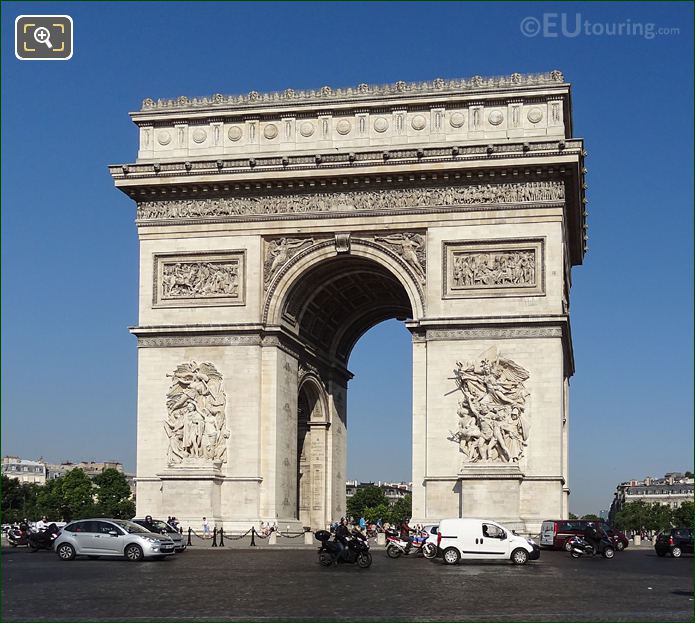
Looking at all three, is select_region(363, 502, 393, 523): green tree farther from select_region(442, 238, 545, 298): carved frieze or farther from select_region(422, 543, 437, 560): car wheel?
select_region(422, 543, 437, 560): car wheel

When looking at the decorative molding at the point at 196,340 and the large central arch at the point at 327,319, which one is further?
the large central arch at the point at 327,319

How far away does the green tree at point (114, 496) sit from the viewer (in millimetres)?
126375

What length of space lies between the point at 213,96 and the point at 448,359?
13744 millimetres

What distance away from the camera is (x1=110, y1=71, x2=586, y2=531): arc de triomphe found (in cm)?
4291

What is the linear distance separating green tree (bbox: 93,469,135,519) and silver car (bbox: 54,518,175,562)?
8888cm

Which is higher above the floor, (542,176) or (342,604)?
(542,176)

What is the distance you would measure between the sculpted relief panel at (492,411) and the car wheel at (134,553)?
1262 centimetres

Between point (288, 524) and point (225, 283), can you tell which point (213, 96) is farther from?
point (288, 524)

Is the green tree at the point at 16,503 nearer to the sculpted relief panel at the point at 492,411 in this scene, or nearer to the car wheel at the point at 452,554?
the sculpted relief panel at the point at 492,411

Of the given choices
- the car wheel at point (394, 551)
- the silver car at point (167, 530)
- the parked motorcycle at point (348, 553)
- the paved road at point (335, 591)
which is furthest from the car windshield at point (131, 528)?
the car wheel at point (394, 551)

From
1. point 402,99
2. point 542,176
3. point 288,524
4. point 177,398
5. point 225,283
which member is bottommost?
point 288,524

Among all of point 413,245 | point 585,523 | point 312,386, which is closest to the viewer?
point 585,523

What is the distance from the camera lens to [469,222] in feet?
145

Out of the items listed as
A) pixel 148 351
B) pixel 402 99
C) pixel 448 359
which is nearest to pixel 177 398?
pixel 148 351
